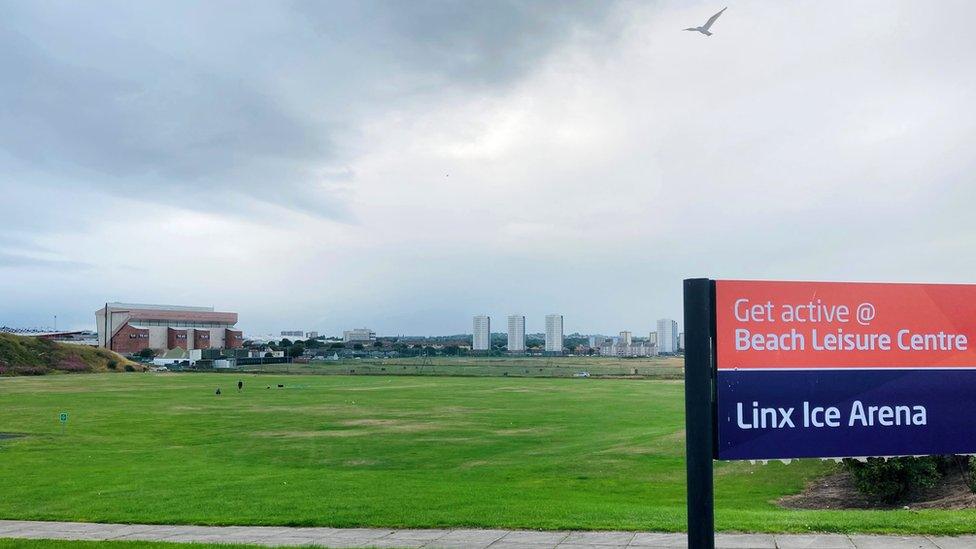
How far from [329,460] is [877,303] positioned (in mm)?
20432

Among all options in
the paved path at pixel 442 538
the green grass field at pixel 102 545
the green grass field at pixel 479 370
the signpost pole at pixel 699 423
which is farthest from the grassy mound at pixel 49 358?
the signpost pole at pixel 699 423

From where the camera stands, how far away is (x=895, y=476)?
15.0m

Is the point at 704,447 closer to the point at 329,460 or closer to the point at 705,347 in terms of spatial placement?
the point at 705,347

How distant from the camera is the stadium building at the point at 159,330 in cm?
16200

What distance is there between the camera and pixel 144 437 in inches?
1153

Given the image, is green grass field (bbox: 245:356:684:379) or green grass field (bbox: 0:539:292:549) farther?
green grass field (bbox: 245:356:684:379)

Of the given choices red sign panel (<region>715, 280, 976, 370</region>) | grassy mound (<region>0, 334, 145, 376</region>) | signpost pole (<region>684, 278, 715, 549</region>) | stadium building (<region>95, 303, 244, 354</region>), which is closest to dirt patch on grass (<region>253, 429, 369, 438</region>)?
signpost pole (<region>684, 278, 715, 549</region>)

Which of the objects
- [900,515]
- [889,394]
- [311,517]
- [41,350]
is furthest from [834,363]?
[41,350]

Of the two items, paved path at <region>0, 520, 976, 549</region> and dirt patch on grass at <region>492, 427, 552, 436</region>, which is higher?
paved path at <region>0, 520, 976, 549</region>

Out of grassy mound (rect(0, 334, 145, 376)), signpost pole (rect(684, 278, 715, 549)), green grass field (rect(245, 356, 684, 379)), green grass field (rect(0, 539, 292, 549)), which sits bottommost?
green grass field (rect(245, 356, 684, 379))

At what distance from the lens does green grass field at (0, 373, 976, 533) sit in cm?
1073

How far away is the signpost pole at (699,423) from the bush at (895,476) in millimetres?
12142

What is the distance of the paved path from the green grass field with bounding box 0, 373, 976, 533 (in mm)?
468

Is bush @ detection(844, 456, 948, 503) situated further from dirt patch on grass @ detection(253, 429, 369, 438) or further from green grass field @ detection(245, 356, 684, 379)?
green grass field @ detection(245, 356, 684, 379)
